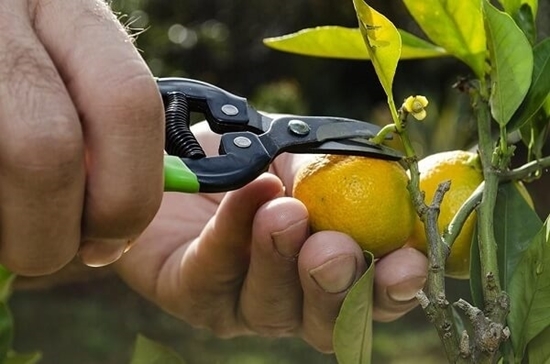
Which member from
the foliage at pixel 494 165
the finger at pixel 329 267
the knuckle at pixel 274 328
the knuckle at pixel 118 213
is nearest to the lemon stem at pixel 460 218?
the foliage at pixel 494 165

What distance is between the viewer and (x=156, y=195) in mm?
805

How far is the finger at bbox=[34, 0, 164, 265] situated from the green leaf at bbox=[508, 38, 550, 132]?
0.41 m

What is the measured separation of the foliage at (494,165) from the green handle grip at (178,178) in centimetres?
19

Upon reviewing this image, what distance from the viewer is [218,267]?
129cm

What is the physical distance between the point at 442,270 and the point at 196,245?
529 millimetres

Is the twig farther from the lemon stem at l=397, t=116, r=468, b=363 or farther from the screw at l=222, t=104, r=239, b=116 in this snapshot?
the screw at l=222, t=104, r=239, b=116

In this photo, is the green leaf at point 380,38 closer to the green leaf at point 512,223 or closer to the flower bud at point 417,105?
the flower bud at point 417,105

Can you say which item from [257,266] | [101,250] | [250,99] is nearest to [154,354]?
[101,250]

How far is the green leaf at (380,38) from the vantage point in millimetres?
908

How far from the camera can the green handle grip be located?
901 mm

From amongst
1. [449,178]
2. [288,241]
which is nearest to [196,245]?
[288,241]

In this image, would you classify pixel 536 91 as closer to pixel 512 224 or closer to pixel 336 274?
pixel 512 224

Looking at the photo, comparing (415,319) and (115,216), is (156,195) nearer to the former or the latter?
(115,216)

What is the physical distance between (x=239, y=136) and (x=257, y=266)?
218 millimetres
